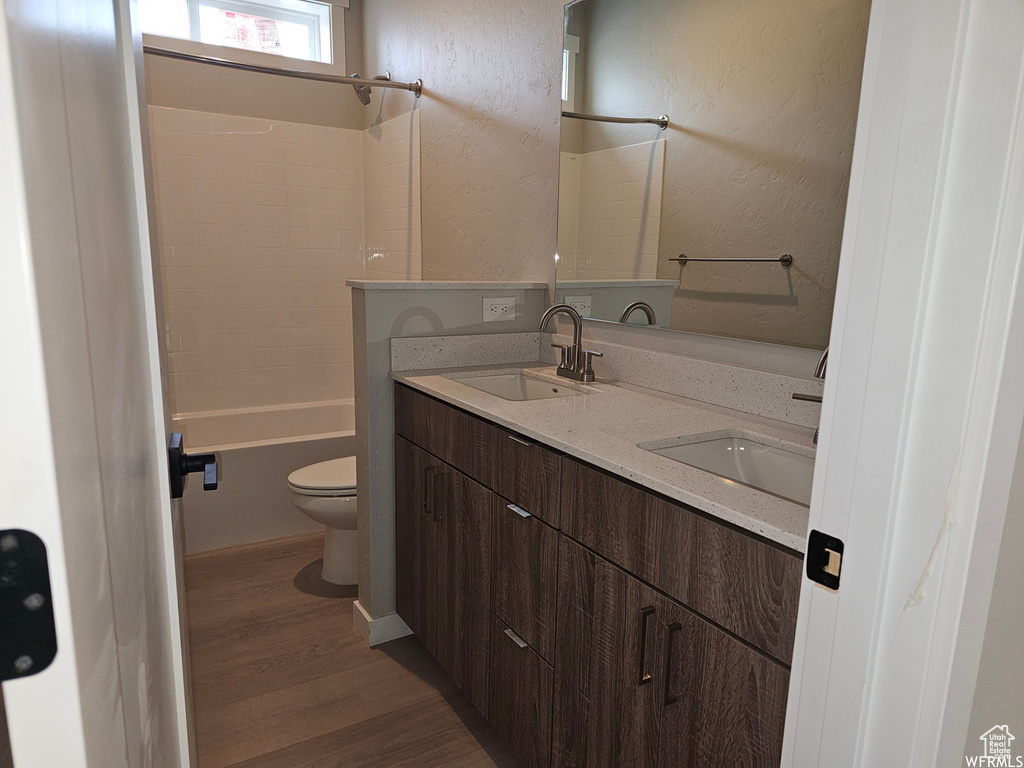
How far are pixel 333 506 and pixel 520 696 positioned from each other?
1.18 m

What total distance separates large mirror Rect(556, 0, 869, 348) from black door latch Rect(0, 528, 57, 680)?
1472mm

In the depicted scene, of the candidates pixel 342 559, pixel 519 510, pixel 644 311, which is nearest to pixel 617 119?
pixel 644 311

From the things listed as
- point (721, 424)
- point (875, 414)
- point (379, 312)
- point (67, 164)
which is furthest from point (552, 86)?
point (67, 164)

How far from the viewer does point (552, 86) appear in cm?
227

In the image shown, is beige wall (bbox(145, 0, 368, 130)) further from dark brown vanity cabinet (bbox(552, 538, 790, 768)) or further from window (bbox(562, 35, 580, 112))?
dark brown vanity cabinet (bbox(552, 538, 790, 768))

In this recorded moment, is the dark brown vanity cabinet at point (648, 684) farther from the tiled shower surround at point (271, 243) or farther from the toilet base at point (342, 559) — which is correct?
the tiled shower surround at point (271, 243)

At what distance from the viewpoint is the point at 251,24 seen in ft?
11.6

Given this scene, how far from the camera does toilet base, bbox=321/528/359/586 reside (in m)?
Answer: 2.69

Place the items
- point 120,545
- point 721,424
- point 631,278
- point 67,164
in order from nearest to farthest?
point 67,164 < point 120,545 < point 721,424 < point 631,278

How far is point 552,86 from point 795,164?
1.04 meters

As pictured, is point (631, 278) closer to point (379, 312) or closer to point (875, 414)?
point (379, 312)

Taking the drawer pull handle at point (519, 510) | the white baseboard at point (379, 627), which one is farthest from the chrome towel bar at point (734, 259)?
the white baseboard at point (379, 627)

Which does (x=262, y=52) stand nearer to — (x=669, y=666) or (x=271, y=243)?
(x=271, y=243)

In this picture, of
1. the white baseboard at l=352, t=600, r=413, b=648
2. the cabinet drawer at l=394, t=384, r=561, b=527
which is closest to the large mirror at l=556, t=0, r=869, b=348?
the cabinet drawer at l=394, t=384, r=561, b=527
